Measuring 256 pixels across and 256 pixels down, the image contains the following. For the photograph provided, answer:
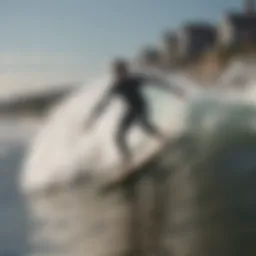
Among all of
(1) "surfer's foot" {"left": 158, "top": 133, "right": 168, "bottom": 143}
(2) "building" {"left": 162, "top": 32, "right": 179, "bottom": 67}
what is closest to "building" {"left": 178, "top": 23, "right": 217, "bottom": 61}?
(2) "building" {"left": 162, "top": 32, "right": 179, "bottom": 67}

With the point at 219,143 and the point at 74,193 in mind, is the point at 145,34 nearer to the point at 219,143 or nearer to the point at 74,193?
the point at 219,143

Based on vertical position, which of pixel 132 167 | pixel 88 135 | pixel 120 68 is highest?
pixel 120 68

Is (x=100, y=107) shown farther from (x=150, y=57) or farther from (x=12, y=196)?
(x=12, y=196)

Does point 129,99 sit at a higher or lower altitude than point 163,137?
higher

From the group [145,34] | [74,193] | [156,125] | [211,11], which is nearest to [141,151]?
[156,125]

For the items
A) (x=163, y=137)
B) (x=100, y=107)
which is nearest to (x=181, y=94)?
(x=163, y=137)

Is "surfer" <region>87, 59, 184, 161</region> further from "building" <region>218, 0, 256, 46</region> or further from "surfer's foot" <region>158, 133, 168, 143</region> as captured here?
"building" <region>218, 0, 256, 46</region>
